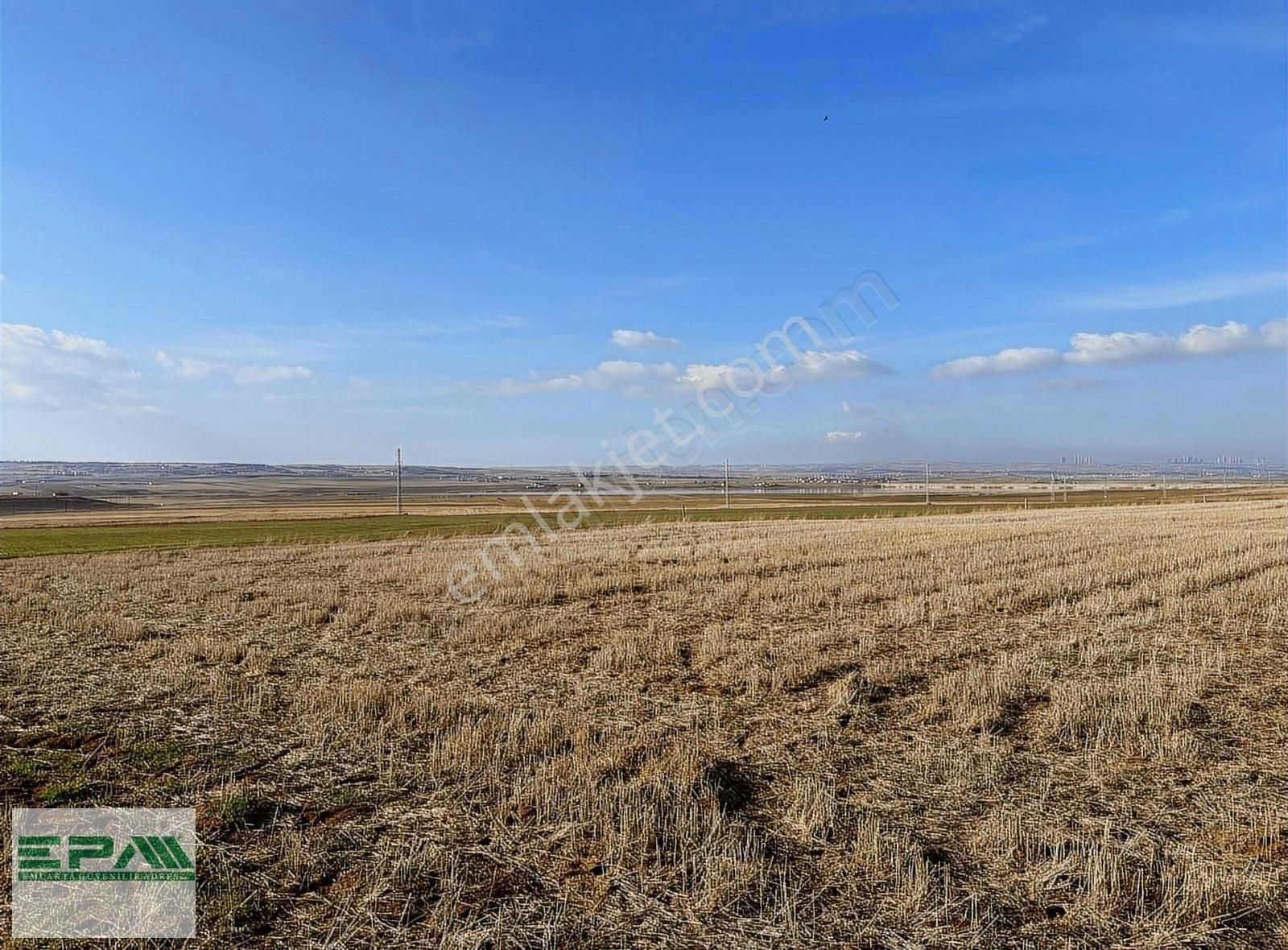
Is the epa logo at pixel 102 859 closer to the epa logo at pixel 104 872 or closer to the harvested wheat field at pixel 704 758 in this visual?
the epa logo at pixel 104 872

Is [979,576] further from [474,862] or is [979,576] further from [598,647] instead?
[474,862]

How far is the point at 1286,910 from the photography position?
539cm

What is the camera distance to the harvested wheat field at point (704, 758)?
18.0 feet

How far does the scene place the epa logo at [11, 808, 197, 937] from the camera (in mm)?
5312

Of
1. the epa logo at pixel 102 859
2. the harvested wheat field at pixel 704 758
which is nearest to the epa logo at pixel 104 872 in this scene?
the epa logo at pixel 102 859

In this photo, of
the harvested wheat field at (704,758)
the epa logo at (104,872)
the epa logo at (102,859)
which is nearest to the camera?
the epa logo at (104,872)

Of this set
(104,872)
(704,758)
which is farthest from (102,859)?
(704,758)

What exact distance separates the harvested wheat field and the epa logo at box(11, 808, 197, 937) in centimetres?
22

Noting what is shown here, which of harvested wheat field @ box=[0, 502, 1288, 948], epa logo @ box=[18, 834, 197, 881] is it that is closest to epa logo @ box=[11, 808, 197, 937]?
epa logo @ box=[18, 834, 197, 881]

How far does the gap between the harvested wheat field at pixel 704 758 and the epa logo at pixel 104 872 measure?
0.72 ft

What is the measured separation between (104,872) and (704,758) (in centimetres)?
529

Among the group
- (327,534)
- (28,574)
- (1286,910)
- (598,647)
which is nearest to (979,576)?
(598,647)

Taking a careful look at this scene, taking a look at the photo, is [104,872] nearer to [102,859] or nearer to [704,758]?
[102,859]

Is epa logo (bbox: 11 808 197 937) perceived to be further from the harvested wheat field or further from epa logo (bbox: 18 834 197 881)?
the harvested wheat field
